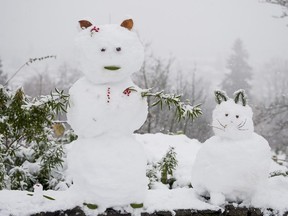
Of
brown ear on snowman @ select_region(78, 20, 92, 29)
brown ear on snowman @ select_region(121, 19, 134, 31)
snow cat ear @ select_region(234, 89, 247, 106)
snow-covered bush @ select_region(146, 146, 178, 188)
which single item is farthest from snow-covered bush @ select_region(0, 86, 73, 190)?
snow cat ear @ select_region(234, 89, 247, 106)

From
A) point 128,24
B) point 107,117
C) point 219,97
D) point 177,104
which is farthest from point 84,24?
point 219,97

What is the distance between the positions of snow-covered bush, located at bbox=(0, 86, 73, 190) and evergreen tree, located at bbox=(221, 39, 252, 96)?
A: 18033 mm

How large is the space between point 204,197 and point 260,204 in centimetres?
61

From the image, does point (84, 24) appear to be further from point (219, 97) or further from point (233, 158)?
point (233, 158)

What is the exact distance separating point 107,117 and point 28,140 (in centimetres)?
212

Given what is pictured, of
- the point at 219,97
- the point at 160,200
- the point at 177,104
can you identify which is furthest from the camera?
the point at 219,97

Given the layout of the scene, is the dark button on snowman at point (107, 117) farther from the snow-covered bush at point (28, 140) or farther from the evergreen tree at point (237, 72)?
the evergreen tree at point (237, 72)

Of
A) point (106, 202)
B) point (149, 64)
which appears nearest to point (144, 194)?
point (106, 202)

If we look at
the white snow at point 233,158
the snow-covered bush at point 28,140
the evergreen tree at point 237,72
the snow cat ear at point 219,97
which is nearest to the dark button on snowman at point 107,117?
the snow-covered bush at point 28,140

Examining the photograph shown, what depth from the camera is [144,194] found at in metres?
2.96

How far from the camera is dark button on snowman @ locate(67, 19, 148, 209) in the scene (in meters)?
2.72

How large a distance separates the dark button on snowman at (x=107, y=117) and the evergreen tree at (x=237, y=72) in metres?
19.4

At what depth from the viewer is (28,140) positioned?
4316mm

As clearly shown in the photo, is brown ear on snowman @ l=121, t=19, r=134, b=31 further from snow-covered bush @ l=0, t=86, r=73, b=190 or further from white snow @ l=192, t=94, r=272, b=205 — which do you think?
white snow @ l=192, t=94, r=272, b=205
